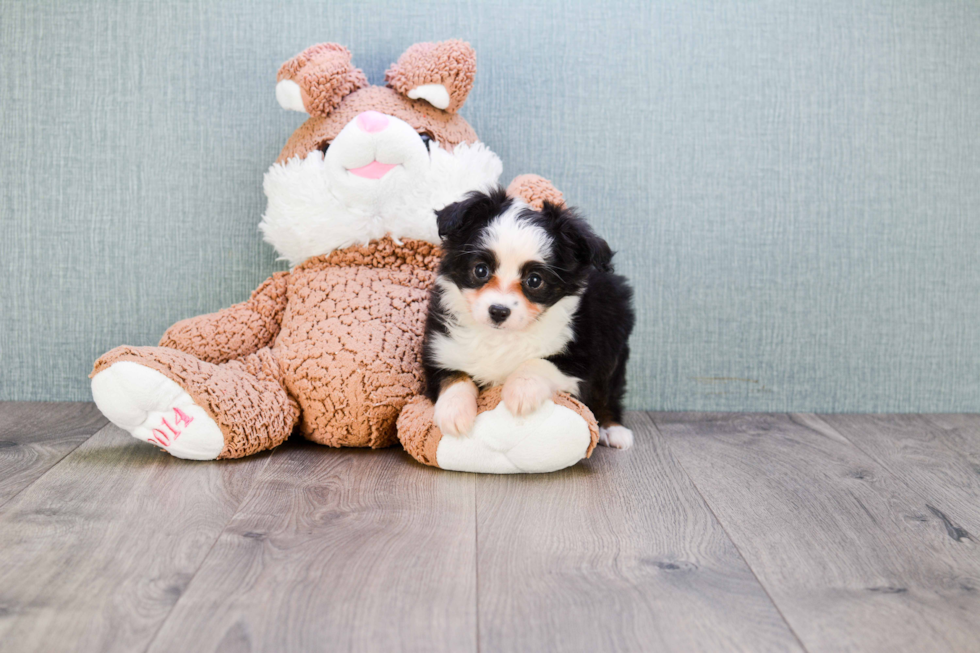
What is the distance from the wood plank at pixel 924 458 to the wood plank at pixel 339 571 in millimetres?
916

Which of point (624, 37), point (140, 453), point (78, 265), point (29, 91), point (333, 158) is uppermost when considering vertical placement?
point (624, 37)

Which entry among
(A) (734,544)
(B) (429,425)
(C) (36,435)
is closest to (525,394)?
(B) (429,425)

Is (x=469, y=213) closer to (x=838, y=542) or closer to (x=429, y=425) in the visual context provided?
(x=429, y=425)

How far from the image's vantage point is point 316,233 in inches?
74.2

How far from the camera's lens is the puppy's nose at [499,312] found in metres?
1.46

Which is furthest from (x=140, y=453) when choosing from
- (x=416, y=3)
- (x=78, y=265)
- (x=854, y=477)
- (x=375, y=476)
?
(x=854, y=477)

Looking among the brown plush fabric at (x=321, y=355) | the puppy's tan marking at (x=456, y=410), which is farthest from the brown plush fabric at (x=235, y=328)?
the puppy's tan marking at (x=456, y=410)

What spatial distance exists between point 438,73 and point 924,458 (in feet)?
4.84

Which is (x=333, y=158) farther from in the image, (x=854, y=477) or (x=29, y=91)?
(x=854, y=477)

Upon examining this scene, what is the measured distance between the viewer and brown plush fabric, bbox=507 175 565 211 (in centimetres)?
181

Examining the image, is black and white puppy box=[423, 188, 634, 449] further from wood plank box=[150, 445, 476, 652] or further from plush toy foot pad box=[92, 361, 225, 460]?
plush toy foot pad box=[92, 361, 225, 460]

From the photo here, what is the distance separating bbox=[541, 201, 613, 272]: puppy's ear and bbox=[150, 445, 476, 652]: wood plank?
507mm

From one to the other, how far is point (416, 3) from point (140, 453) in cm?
137

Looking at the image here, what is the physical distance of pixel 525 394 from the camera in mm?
1516
